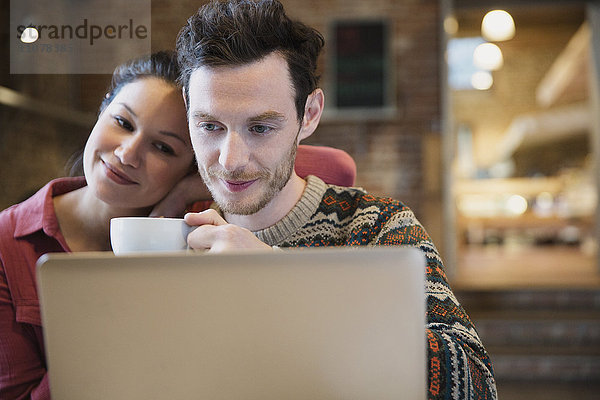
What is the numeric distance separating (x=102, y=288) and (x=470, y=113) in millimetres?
10738

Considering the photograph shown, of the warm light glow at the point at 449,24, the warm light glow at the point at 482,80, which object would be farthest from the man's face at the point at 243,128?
the warm light glow at the point at 482,80

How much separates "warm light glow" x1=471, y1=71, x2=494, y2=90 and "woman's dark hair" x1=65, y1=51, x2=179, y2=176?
9674 mm

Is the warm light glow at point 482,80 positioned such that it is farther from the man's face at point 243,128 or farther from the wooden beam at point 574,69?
the man's face at point 243,128

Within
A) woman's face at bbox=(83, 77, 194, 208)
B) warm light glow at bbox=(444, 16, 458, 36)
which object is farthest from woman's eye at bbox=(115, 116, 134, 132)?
warm light glow at bbox=(444, 16, 458, 36)

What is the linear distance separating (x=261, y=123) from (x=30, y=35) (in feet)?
1.74

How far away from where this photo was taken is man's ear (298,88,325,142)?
114 centimetres

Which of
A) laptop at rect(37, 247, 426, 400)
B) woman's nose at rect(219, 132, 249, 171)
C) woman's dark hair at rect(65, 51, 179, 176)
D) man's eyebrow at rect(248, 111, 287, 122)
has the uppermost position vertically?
woman's dark hair at rect(65, 51, 179, 176)

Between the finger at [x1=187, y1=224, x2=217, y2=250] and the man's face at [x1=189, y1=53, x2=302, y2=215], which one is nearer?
the finger at [x1=187, y1=224, x2=217, y2=250]

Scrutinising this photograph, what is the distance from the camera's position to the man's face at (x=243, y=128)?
979 mm

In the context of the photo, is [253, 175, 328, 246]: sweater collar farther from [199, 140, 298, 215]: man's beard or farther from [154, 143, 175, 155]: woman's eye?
[154, 143, 175, 155]: woman's eye

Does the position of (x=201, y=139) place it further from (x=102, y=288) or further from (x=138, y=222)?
(x=102, y=288)

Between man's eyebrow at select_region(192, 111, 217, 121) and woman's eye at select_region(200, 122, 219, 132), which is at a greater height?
man's eyebrow at select_region(192, 111, 217, 121)

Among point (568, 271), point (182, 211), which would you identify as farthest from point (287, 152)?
point (568, 271)

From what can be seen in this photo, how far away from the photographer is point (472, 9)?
4.59m
